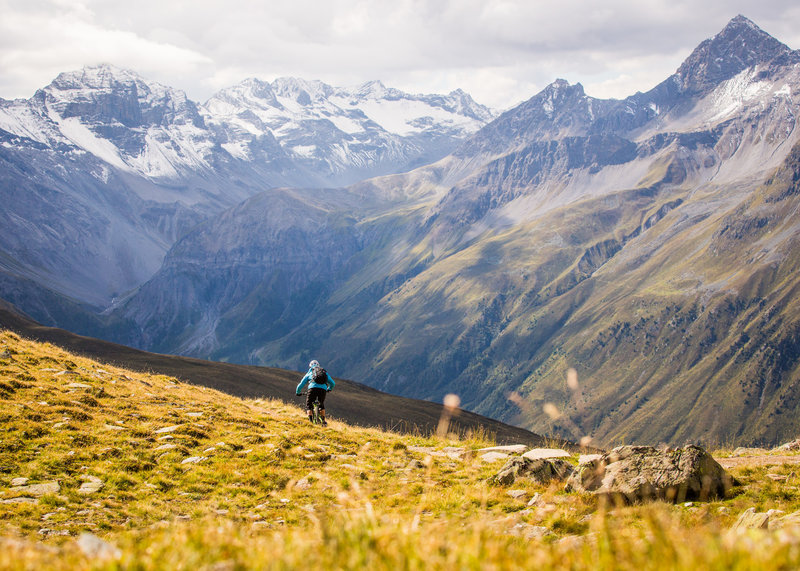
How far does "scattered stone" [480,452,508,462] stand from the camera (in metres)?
16.2

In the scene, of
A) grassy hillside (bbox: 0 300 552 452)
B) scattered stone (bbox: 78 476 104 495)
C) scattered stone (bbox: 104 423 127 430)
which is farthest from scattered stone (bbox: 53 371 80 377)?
grassy hillside (bbox: 0 300 552 452)

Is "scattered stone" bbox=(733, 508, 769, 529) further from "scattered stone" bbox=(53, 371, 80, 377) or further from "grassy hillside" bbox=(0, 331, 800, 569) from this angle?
"scattered stone" bbox=(53, 371, 80, 377)

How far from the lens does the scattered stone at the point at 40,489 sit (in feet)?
38.4

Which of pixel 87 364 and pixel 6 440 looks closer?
pixel 6 440

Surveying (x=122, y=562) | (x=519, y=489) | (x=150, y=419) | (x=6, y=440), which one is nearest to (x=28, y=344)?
(x=150, y=419)

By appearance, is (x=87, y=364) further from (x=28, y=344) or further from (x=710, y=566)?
(x=710, y=566)

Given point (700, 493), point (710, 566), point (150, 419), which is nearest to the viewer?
point (710, 566)

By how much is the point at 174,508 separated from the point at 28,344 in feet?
61.0

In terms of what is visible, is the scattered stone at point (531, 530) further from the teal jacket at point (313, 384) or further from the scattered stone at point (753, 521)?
the teal jacket at point (313, 384)

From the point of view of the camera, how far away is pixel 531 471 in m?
13.4

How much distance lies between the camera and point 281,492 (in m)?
13.2

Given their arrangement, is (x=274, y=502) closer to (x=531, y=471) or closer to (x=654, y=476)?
(x=531, y=471)

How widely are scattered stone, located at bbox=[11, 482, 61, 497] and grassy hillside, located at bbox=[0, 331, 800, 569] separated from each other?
0.17 feet

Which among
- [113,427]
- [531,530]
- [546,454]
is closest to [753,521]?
[531,530]
